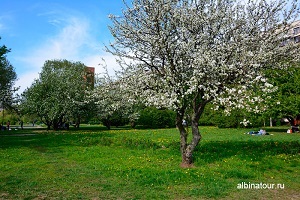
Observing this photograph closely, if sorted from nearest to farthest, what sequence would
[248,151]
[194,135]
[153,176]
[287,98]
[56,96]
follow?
1. [153,176]
2. [194,135]
3. [248,151]
4. [287,98]
5. [56,96]

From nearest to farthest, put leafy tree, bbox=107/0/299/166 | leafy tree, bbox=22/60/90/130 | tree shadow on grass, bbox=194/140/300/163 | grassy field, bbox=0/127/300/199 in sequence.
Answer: grassy field, bbox=0/127/300/199 < leafy tree, bbox=107/0/299/166 < tree shadow on grass, bbox=194/140/300/163 < leafy tree, bbox=22/60/90/130

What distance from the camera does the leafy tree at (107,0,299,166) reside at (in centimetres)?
1006

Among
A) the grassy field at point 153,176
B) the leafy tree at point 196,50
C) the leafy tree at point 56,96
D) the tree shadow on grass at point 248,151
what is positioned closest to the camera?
the grassy field at point 153,176

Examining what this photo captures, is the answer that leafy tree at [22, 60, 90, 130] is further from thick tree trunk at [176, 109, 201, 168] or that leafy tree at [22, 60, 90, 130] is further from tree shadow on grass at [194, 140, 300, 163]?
thick tree trunk at [176, 109, 201, 168]

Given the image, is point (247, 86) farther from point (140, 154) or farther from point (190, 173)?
point (140, 154)

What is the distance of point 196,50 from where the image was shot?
10.4 m

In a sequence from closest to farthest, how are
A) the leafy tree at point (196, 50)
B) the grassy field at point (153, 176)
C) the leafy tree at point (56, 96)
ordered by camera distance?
the grassy field at point (153, 176)
the leafy tree at point (196, 50)
the leafy tree at point (56, 96)

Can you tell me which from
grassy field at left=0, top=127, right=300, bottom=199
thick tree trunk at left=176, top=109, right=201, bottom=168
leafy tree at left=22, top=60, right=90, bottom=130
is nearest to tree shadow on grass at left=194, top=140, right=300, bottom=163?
grassy field at left=0, top=127, right=300, bottom=199

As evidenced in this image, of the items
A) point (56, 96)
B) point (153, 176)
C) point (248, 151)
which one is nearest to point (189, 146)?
point (153, 176)

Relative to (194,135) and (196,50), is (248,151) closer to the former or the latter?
(194,135)

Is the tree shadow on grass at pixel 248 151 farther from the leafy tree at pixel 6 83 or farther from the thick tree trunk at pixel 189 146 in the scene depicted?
the leafy tree at pixel 6 83

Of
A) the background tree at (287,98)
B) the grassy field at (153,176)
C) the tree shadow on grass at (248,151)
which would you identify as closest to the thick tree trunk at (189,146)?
the grassy field at (153,176)

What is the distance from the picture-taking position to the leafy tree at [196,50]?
10.1 m

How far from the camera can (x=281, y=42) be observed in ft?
41.1
